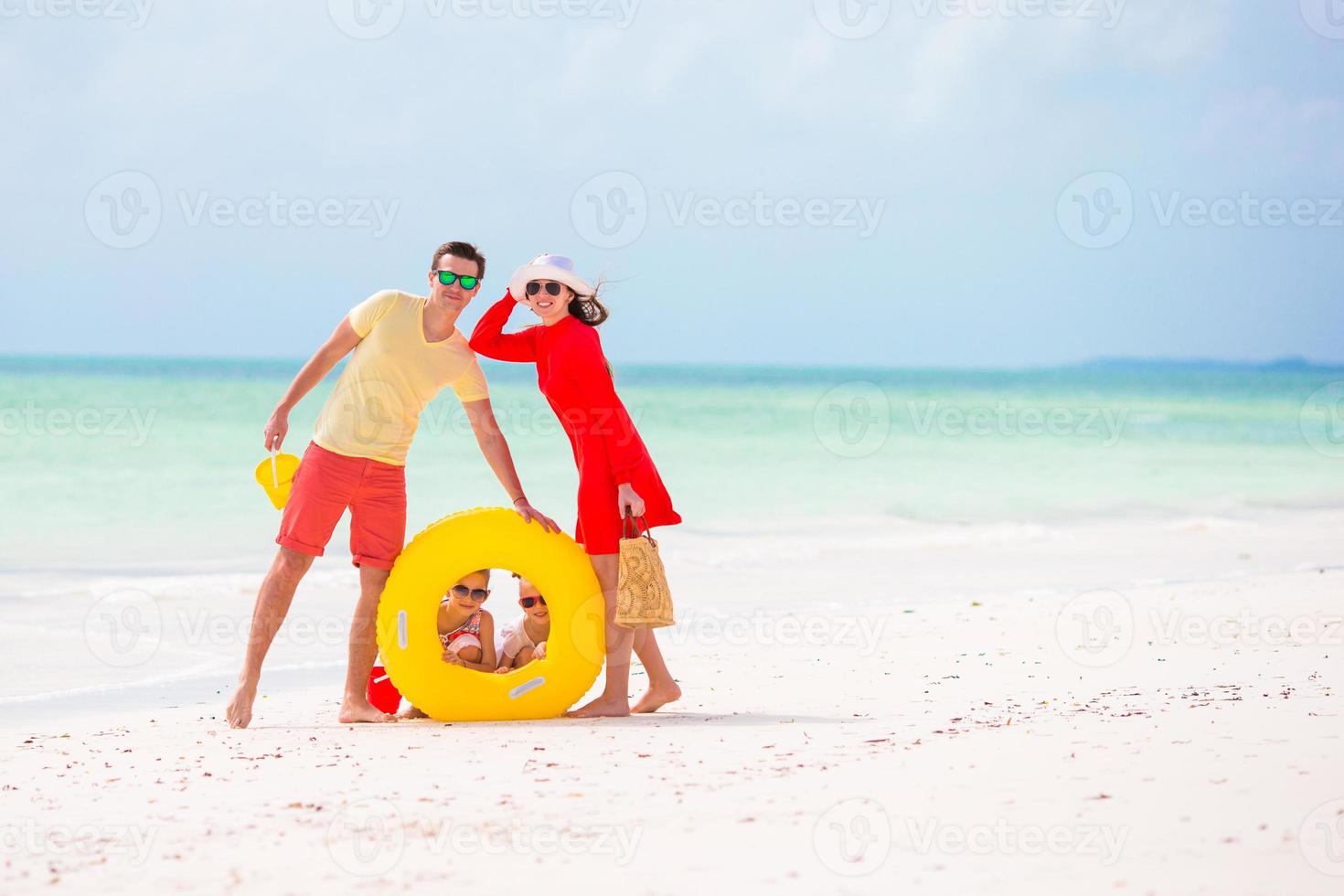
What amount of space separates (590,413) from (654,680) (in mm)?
1032

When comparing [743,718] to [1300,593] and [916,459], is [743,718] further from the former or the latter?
[916,459]

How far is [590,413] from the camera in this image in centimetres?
456

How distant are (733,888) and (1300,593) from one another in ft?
18.2

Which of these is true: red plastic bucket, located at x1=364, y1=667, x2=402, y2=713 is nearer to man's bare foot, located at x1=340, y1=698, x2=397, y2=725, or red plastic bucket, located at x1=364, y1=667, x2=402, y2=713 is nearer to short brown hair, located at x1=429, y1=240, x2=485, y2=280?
man's bare foot, located at x1=340, y1=698, x2=397, y2=725

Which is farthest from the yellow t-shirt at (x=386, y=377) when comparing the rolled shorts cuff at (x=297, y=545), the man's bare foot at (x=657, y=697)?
the man's bare foot at (x=657, y=697)

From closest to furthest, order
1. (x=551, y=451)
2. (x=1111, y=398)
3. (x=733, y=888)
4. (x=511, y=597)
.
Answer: (x=733, y=888) < (x=511, y=597) < (x=551, y=451) < (x=1111, y=398)

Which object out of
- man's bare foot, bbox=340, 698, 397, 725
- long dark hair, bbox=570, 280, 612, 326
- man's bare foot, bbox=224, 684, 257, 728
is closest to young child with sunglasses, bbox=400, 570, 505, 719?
man's bare foot, bbox=340, 698, 397, 725

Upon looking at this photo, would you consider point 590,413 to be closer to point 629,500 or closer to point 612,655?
point 629,500

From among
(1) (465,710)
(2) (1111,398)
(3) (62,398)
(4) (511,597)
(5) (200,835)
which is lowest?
(5) (200,835)

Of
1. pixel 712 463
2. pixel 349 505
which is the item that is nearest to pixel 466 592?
pixel 349 505

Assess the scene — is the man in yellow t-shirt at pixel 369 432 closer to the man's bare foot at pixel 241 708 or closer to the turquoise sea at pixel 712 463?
the man's bare foot at pixel 241 708

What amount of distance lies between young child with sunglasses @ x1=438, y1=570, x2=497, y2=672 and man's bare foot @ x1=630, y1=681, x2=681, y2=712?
1.89 feet

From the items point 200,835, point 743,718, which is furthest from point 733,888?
point 743,718

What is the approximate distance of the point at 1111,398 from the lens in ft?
137
